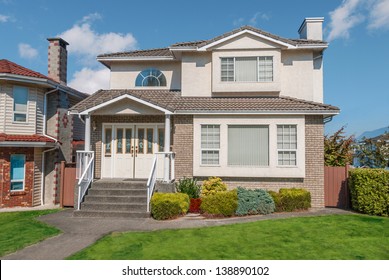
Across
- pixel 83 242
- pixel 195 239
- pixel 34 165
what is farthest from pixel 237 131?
pixel 34 165

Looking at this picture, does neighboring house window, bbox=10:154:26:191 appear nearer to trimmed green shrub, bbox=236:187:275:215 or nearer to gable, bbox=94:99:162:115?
gable, bbox=94:99:162:115

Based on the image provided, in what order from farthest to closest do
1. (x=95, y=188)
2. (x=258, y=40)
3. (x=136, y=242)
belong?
(x=258, y=40) < (x=95, y=188) < (x=136, y=242)

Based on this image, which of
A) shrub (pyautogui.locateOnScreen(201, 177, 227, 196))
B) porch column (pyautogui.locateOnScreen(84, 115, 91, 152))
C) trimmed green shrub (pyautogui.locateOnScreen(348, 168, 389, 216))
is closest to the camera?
trimmed green shrub (pyautogui.locateOnScreen(348, 168, 389, 216))

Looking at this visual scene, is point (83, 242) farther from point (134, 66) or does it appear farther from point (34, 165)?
point (134, 66)

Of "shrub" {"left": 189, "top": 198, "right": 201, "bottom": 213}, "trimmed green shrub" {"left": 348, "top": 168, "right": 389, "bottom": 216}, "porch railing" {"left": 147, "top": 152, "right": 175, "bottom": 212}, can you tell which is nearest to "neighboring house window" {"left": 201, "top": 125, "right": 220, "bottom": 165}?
"porch railing" {"left": 147, "top": 152, "right": 175, "bottom": 212}

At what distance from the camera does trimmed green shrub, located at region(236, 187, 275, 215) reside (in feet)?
35.4

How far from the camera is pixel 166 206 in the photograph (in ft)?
33.2

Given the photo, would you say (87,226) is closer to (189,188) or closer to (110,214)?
(110,214)

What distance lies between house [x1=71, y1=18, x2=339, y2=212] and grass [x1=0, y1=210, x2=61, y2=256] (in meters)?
3.30

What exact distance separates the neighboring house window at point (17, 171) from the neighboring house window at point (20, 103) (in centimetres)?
188

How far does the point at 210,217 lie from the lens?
10.4 meters

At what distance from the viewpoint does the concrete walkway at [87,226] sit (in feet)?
22.7

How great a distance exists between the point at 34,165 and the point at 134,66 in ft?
23.5

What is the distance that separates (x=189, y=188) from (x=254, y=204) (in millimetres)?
2760
